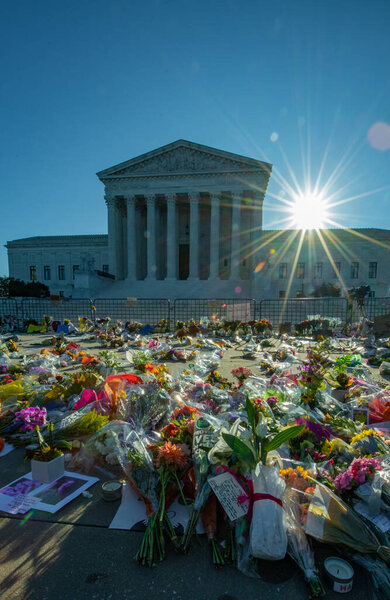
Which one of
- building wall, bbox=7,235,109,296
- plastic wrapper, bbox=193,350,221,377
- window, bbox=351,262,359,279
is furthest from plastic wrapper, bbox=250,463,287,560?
building wall, bbox=7,235,109,296

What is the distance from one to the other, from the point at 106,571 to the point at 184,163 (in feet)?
134

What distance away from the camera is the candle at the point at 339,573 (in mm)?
1733

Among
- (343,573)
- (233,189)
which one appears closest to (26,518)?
(343,573)

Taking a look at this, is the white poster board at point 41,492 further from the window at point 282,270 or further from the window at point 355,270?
the window at point 355,270

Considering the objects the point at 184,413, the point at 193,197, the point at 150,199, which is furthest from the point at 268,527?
the point at 150,199

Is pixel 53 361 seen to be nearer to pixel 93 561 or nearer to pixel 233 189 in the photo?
pixel 93 561

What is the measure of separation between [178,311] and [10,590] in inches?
642

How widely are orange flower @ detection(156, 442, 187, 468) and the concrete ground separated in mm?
497

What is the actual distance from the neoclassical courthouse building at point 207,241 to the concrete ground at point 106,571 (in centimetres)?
3010

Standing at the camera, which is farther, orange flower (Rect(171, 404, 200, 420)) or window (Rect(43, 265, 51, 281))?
window (Rect(43, 265, 51, 281))

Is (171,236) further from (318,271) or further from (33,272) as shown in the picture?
(33,272)

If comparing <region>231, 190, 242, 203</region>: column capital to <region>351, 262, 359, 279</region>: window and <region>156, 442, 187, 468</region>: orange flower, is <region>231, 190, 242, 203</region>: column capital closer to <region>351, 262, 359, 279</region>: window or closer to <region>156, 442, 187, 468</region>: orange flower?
<region>351, 262, 359, 279</region>: window

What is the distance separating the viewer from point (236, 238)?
3906 centimetres

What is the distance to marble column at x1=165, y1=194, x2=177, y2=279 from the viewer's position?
3894cm
